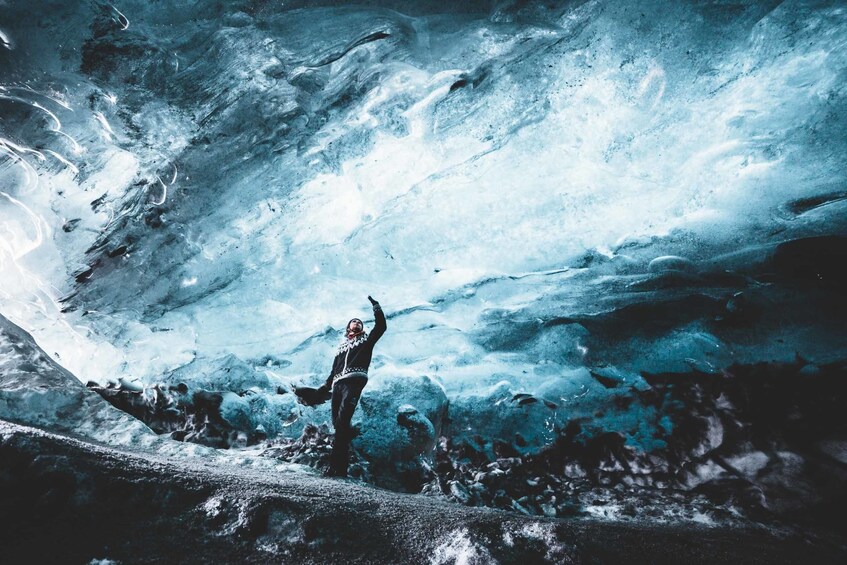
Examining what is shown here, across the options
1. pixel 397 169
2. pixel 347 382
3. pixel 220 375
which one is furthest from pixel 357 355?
pixel 397 169

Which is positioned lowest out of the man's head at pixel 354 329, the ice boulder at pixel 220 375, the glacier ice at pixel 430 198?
the ice boulder at pixel 220 375

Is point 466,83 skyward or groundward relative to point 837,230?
skyward

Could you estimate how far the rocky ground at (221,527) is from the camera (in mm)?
1581

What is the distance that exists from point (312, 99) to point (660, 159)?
5668mm

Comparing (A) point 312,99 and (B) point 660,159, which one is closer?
(B) point 660,159

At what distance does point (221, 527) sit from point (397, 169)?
237 inches

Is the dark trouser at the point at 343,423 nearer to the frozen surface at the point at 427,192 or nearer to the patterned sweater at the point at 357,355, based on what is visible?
the patterned sweater at the point at 357,355

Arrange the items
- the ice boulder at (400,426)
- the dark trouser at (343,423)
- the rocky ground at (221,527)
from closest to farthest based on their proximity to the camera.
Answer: the rocky ground at (221,527) < the dark trouser at (343,423) < the ice boulder at (400,426)

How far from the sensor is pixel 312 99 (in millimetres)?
6824

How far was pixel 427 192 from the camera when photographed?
6.88 m

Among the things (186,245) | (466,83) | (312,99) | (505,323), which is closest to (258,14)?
(312,99)

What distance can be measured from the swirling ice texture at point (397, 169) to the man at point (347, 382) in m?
2.52

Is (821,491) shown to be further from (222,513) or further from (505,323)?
(222,513)

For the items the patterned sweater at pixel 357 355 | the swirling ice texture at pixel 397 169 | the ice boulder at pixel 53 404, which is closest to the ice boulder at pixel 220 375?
the swirling ice texture at pixel 397 169
